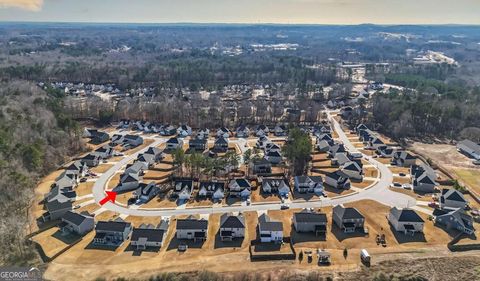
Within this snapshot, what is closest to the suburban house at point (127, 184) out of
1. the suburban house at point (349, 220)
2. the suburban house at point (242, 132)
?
the suburban house at point (349, 220)

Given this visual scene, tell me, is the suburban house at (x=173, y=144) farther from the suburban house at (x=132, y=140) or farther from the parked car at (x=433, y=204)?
the parked car at (x=433, y=204)

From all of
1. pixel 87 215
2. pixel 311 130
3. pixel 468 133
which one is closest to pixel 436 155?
pixel 468 133

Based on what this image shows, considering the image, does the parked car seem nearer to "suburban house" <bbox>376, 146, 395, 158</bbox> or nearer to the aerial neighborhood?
the aerial neighborhood

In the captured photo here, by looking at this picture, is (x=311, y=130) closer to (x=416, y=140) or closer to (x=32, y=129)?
(x=416, y=140)

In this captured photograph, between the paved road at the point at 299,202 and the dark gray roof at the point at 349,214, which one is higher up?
the dark gray roof at the point at 349,214

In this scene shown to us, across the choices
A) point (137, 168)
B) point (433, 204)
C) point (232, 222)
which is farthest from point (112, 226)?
point (433, 204)

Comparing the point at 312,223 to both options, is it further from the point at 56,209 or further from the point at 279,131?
the point at 279,131
